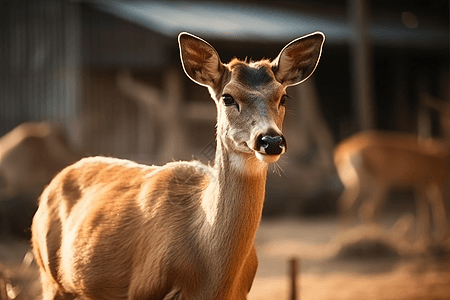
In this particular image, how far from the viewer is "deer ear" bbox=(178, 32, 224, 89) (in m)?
3.67

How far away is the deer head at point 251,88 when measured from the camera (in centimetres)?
319

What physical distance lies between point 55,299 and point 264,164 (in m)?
1.99

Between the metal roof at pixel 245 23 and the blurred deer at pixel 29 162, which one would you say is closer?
the blurred deer at pixel 29 162

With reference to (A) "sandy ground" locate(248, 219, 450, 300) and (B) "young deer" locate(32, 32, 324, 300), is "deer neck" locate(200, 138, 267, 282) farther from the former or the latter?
(A) "sandy ground" locate(248, 219, 450, 300)

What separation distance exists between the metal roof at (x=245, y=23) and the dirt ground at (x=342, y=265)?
16.6ft

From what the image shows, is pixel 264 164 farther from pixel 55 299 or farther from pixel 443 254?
pixel 443 254

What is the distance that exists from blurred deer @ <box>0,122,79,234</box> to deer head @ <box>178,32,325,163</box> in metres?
7.10

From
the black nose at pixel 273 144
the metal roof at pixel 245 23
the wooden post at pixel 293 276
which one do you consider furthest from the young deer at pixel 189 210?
the metal roof at pixel 245 23

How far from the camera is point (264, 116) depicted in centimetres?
332

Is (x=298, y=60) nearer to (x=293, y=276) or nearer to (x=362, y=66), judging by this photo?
(x=293, y=276)

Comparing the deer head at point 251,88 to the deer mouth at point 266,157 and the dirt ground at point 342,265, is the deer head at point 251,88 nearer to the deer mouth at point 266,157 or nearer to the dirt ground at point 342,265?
the deer mouth at point 266,157

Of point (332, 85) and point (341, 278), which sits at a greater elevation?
point (332, 85)

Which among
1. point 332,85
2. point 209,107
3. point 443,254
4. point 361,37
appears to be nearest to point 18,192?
point 209,107

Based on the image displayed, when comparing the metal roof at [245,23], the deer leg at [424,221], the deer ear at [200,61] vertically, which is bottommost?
the deer leg at [424,221]
